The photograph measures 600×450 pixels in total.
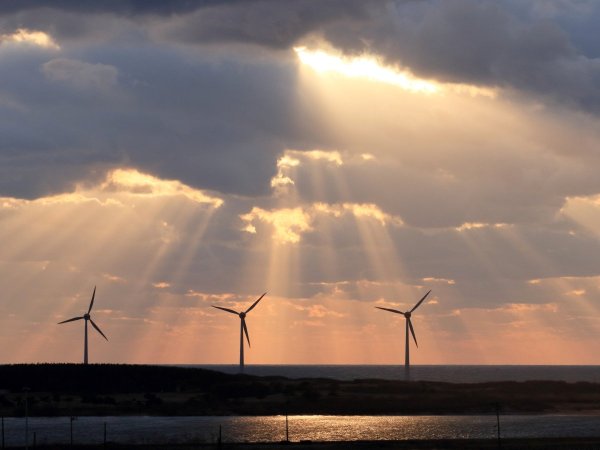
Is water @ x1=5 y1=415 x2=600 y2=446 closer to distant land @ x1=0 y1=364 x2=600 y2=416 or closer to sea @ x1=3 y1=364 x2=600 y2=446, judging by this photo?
sea @ x1=3 y1=364 x2=600 y2=446

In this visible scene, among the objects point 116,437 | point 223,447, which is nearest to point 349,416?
point 116,437

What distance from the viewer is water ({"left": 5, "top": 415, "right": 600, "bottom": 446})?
123188mm

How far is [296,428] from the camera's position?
138125 mm

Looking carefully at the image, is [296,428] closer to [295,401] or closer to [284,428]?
[284,428]

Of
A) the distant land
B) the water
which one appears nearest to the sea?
the water

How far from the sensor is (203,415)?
164375 millimetres

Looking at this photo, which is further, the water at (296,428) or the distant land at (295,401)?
the distant land at (295,401)

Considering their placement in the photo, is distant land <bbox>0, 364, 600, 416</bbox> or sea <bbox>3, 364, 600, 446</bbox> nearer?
sea <bbox>3, 364, 600, 446</bbox>

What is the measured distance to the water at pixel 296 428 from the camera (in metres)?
123

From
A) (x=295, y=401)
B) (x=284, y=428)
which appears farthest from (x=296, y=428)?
(x=295, y=401)

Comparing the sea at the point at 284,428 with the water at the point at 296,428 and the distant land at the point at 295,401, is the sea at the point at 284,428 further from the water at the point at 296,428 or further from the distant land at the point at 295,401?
the distant land at the point at 295,401

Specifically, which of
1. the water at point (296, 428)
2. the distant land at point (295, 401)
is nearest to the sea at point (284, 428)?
the water at point (296, 428)

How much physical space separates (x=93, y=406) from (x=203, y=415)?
17869mm

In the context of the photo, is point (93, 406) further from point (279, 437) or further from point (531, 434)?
point (531, 434)
